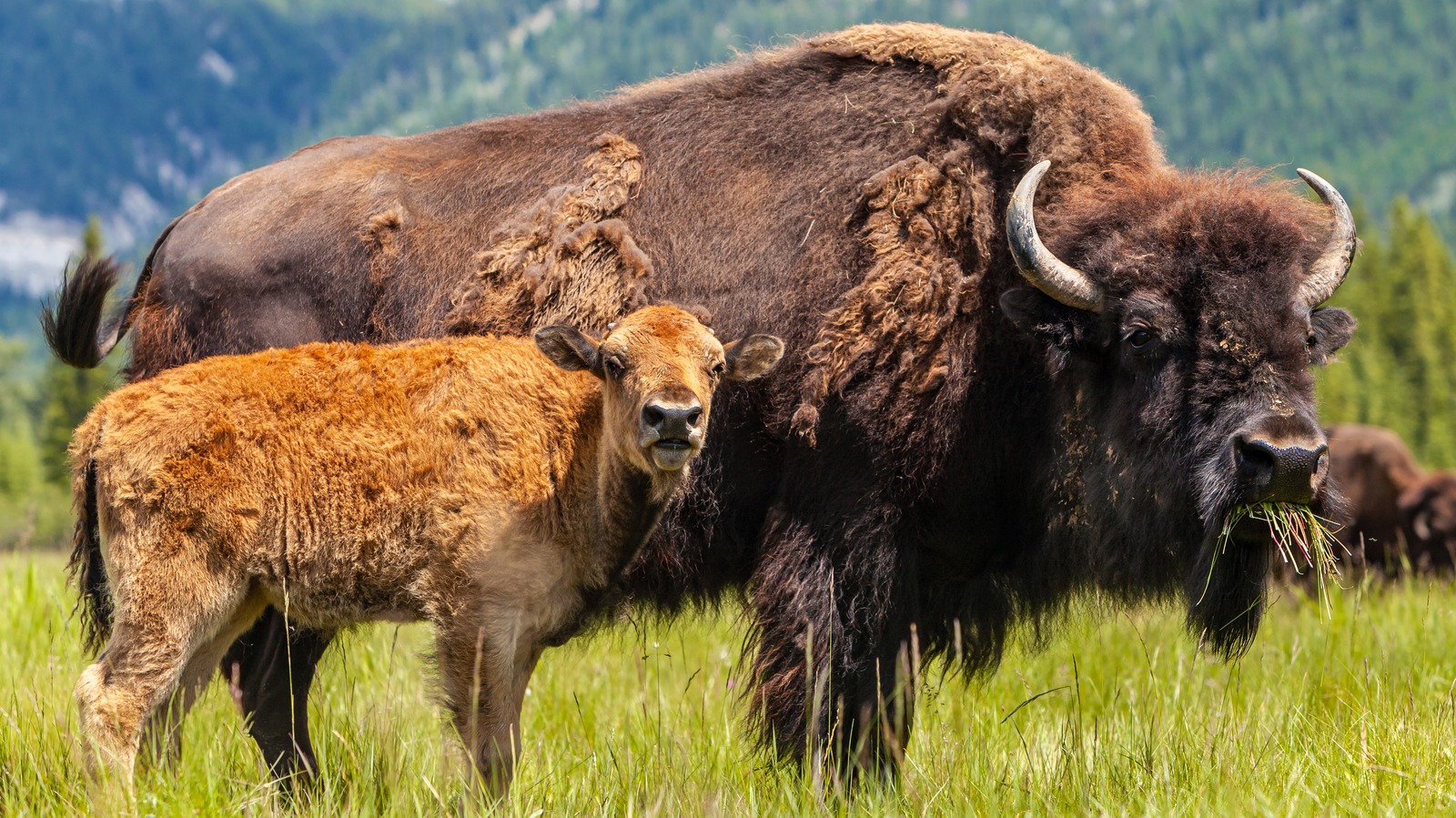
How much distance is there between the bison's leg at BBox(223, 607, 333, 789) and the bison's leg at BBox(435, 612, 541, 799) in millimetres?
1241

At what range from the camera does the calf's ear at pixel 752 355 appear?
462 cm

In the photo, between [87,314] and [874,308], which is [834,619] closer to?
[874,308]

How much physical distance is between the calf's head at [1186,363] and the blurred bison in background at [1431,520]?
9176 mm

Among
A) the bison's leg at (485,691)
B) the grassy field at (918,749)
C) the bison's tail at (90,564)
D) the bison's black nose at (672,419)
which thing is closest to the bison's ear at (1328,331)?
the grassy field at (918,749)

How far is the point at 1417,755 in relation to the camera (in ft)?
15.0

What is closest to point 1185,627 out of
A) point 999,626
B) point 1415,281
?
point 999,626

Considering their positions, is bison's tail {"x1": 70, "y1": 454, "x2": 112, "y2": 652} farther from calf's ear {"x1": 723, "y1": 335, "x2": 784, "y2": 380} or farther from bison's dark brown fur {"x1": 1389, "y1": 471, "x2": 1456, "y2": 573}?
bison's dark brown fur {"x1": 1389, "y1": 471, "x2": 1456, "y2": 573}

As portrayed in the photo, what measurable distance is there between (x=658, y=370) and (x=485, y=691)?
1174 mm

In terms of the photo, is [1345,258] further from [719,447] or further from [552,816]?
[552,816]

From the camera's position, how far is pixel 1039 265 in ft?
15.7

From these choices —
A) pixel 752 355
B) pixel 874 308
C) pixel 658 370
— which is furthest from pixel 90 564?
pixel 874 308

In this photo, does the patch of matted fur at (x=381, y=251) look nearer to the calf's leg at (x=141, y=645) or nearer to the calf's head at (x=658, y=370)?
the calf's head at (x=658, y=370)

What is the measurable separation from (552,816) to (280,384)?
1.73 meters

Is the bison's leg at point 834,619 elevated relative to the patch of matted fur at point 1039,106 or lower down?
lower down
